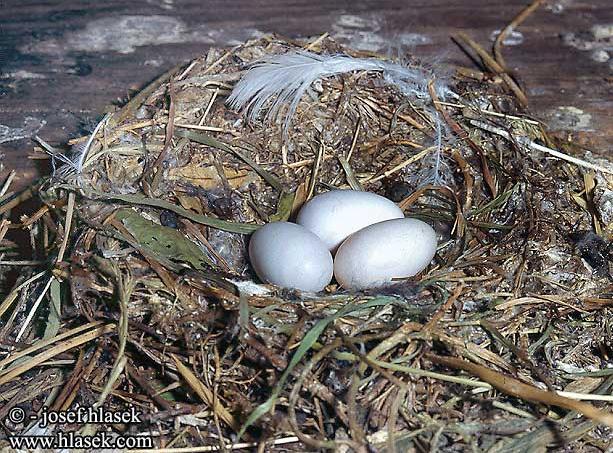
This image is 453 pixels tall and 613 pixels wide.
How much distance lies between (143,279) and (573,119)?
1.02 meters

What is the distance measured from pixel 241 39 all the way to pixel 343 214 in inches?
25.2

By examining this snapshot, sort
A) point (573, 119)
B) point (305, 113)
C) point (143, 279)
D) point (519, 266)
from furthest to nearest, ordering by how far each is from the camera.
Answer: point (573, 119) → point (305, 113) → point (519, 266) → point (143, 279)

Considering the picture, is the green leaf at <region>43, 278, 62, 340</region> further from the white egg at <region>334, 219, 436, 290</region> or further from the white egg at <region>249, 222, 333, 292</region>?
the white egg at <region>334, 219, 436, 290</region>

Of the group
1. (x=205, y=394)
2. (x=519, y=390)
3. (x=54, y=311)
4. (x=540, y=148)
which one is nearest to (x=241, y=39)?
(x=540, y=148)

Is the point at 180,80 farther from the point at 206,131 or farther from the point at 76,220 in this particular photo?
the point at 76,220

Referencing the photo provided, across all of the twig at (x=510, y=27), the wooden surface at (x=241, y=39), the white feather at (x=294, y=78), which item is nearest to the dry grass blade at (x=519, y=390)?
the white feather at (x=294, y=78)

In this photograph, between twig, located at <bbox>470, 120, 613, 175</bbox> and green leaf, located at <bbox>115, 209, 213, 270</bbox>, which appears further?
twig, located at <bbox>470, 120, 613, 175</bbox>

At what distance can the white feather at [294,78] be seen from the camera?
1.55 metres

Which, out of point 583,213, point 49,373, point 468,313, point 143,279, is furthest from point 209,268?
point 583,213

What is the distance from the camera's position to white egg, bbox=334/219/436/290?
1.33m

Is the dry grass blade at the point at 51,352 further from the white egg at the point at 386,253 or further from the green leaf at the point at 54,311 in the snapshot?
the white egg at the point at 386,253

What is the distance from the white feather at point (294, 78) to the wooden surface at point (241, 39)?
124 mm

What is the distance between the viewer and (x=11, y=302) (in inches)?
52.7

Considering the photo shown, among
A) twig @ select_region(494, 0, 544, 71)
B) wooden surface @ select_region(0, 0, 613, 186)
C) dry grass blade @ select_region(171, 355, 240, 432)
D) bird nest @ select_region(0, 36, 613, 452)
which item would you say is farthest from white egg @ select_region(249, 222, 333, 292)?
twig @ select_region(494, 0, 544, 71)
